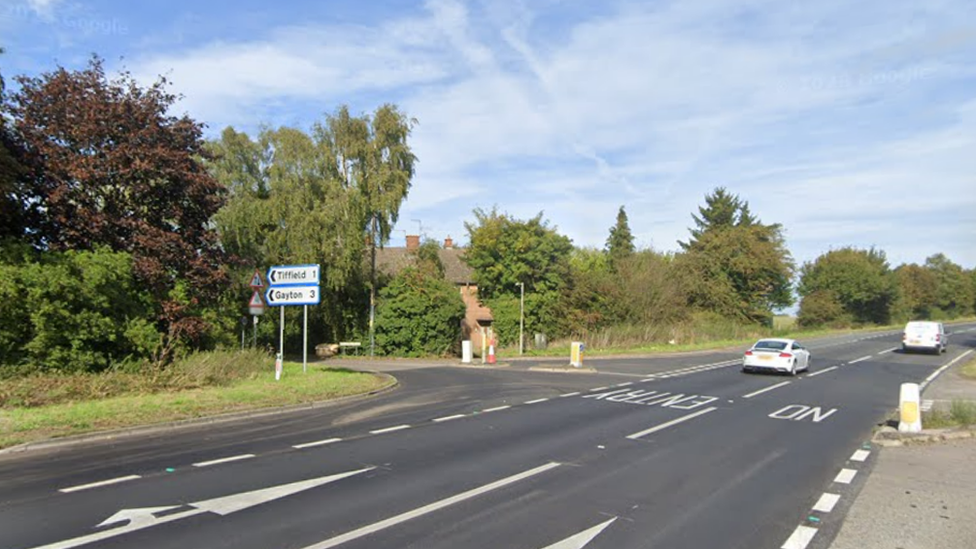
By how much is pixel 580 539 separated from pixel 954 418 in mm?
9161

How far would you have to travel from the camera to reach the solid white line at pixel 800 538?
5334 millimetres

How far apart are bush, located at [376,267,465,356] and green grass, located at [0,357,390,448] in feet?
56.5

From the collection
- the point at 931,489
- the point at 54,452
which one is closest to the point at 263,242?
the point at 54,452

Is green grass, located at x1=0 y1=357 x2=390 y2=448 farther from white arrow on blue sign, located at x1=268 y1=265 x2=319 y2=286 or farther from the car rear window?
the car rear window

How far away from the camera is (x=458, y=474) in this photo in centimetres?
762

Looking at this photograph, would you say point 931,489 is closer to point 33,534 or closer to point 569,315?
point 33,534

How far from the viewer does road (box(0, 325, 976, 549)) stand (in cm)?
550

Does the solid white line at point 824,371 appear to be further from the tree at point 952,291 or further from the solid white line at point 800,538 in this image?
the tree at point 952,291

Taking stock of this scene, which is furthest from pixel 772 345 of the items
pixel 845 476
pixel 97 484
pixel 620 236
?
pixel 620 236

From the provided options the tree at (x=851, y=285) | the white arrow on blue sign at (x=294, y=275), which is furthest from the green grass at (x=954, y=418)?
the tree at (x=851, y=285)

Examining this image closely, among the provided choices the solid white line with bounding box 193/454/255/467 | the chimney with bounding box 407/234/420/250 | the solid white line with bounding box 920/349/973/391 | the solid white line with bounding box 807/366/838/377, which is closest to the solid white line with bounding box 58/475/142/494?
the solid white line with bounding box 193/454/255/467

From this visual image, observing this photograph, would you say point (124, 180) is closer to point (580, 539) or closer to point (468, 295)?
point (580, 539)

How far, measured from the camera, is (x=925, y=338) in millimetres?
33406

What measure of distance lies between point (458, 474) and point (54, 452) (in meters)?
5.73
